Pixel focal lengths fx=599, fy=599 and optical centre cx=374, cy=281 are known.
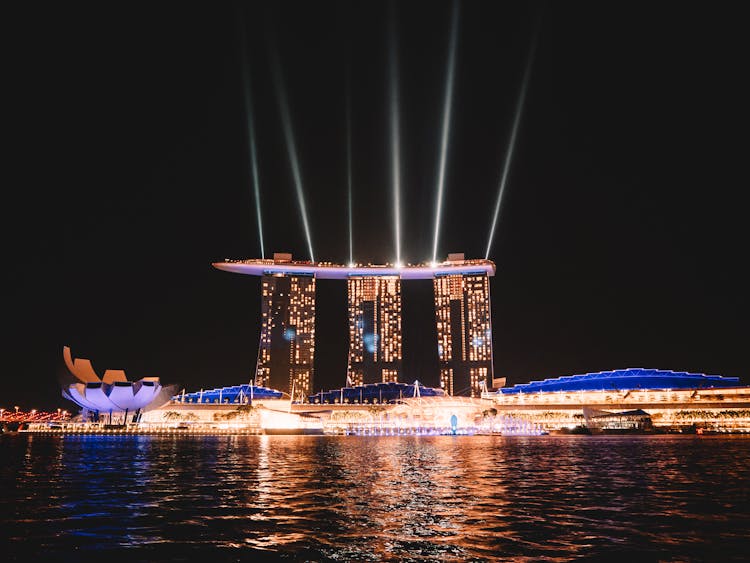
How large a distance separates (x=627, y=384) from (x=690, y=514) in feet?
490

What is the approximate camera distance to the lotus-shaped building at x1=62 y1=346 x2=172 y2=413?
12569 centimetres

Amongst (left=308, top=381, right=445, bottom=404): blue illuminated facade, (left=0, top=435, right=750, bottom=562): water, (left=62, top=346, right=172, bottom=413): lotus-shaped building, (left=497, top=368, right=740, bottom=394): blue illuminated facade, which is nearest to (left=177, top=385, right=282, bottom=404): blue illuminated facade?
(left=308, top=381, right=445, bottom=404): blue illuminated facade

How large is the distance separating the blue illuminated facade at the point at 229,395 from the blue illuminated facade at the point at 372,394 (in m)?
16.7

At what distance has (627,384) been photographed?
15712cm

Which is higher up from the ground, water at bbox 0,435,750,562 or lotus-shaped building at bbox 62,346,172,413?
lotus-shaped building at bbox 62,346,172,413

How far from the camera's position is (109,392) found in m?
126

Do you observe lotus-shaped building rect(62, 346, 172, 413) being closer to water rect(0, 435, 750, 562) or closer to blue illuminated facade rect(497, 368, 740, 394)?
water rect(0, 435, 750, 562)

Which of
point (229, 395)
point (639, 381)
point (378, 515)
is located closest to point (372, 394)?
point (229, 395)

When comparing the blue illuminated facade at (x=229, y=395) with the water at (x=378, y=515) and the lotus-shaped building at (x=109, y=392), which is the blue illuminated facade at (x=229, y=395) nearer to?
the lotus-shaped building at (x=109, y=392)

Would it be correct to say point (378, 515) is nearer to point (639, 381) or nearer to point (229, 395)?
point (639, 381)

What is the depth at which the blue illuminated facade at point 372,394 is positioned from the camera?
190m

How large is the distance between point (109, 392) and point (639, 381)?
129m

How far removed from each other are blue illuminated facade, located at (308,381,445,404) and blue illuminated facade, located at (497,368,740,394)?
1659 inches

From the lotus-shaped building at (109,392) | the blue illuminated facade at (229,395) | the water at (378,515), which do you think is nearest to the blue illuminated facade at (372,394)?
the blue illuminated facade at (229,395)
